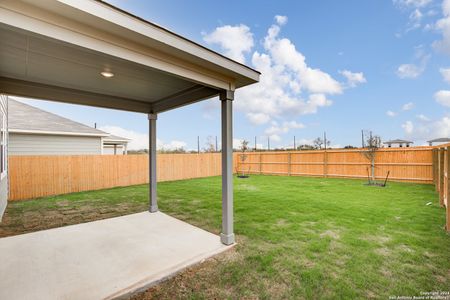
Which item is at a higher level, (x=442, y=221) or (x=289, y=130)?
(x=289, y=130)

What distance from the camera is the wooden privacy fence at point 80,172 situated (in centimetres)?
721

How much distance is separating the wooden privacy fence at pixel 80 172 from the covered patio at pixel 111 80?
4850 mm

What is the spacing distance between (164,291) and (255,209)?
11.3 ft

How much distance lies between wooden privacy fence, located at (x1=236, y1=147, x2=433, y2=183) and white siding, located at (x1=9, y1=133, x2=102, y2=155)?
877 centimetres

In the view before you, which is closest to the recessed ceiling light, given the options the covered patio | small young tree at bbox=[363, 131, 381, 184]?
the covered patio

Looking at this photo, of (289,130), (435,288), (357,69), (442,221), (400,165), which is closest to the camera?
(435,288)

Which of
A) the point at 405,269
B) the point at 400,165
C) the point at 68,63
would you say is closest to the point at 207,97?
the point at 68,63

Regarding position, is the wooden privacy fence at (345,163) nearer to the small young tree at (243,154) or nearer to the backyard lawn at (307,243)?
the small young tree at (243,154)

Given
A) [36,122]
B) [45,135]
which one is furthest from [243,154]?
[36,122]

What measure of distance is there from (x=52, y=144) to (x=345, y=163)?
1389cm

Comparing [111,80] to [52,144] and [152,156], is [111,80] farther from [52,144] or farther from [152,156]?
[52,144]

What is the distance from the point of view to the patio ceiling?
1688 millimetres

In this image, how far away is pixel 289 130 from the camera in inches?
677

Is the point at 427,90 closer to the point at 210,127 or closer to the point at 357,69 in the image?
the point at 357,69
